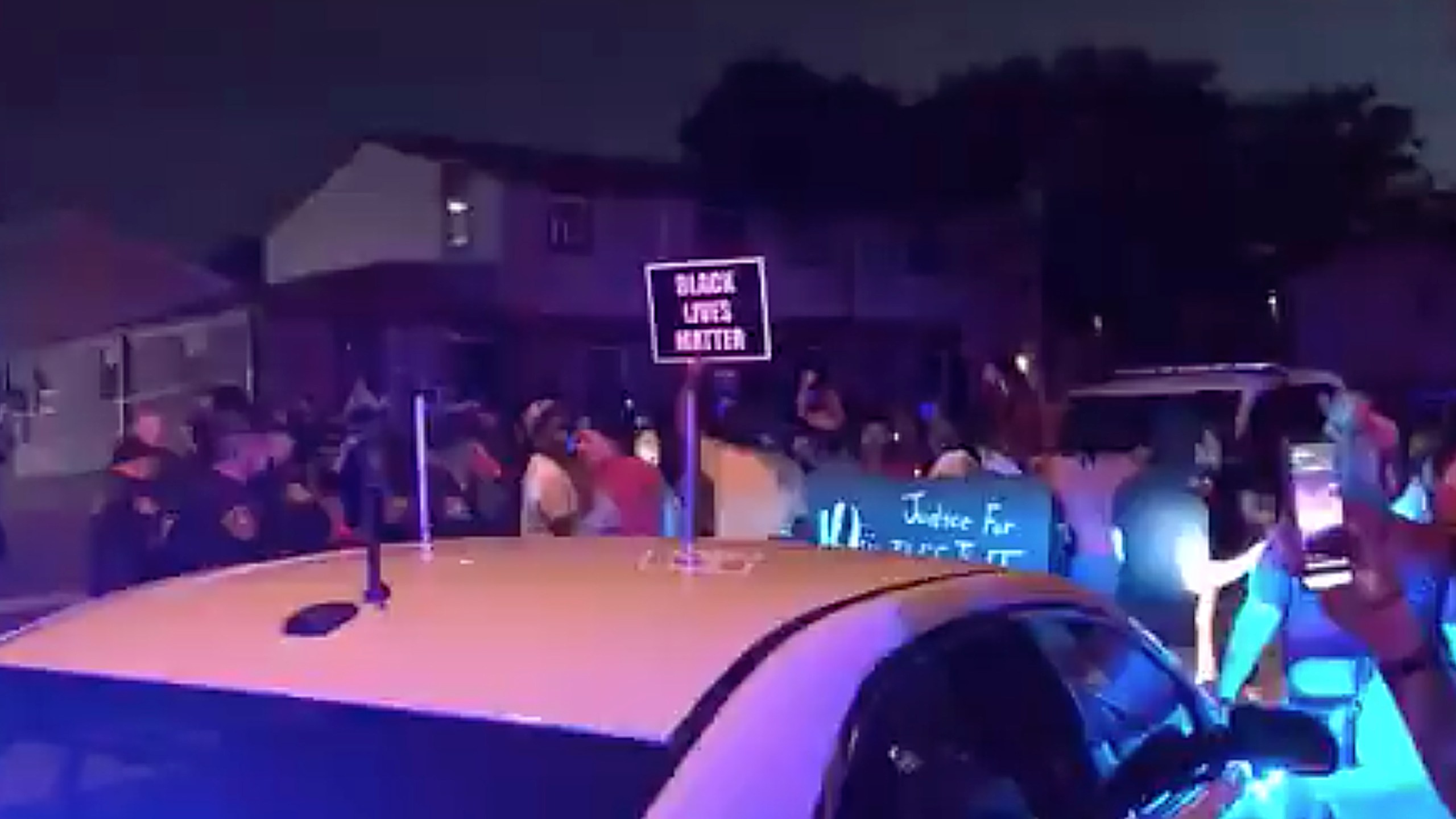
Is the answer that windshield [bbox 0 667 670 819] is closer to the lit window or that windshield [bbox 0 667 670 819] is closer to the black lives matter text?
the black lives matter text

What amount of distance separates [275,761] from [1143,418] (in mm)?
12145

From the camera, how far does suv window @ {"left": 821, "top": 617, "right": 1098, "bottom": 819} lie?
7.06 ft

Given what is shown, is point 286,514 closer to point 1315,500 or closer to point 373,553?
point 1315,500

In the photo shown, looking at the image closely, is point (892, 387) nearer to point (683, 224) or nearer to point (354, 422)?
point (683, 224)

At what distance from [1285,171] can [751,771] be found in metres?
29.0

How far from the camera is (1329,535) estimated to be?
15.8 ft

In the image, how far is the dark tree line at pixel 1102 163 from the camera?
83.3 feet

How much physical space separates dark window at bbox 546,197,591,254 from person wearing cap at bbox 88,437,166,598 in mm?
13064

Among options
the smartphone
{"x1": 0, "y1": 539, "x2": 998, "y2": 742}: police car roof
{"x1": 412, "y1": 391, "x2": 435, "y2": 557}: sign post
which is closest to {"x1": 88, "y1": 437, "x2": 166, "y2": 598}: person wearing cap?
the smartphone

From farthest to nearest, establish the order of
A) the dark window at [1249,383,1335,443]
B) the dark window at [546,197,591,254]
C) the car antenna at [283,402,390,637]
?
the dark window at [546,197,591,254] → the dark window at [1249,383,1335,443] → the car antenna at [283,402,390,637]

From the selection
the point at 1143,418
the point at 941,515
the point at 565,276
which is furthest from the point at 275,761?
the point at 565,276

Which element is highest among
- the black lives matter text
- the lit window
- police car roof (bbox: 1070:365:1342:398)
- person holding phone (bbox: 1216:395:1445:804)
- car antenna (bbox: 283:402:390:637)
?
the lit window

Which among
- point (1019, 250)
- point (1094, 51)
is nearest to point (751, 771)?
point (1019, 250)

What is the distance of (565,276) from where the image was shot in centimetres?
2084
